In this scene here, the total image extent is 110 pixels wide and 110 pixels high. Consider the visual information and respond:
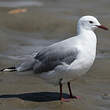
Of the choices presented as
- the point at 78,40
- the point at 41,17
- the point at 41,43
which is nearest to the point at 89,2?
the point at 41,17

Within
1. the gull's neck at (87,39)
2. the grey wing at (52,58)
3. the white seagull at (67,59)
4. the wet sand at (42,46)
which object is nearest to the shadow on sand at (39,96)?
the wet sand at (42,46)

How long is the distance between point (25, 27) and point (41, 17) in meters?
0.57

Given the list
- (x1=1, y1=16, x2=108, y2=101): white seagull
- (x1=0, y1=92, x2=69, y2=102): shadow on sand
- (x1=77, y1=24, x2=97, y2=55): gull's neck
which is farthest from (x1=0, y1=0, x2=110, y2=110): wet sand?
(x1=77, y1=24, x2=97, y2=55): gull's neck

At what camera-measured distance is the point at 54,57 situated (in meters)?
7.55

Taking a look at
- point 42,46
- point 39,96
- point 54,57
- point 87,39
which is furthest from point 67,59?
point 42,46

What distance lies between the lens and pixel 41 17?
40.3 ft

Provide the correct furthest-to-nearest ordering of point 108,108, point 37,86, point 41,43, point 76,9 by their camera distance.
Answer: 1. point 76,9
2. point 41,43
3. point 37,86
4. point 108,108

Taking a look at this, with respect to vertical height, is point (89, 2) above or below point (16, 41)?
above

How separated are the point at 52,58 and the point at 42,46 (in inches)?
122

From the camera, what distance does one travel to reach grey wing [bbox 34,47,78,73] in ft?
24.3

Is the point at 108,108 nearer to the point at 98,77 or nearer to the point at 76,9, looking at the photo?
the point at 98,77

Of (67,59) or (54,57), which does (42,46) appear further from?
(67,59)

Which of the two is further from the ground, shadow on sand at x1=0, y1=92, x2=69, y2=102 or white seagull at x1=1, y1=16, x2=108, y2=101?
white seagull at x1=1, y1=16, x2=108, y2=101

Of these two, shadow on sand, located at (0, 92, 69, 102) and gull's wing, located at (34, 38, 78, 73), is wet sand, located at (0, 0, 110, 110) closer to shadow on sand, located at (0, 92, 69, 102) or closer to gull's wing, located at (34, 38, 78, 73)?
shadow on sand, located at (0, 92, 69, 102)
